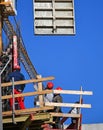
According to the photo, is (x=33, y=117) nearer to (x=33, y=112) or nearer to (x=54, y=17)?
(x=33, y=112)

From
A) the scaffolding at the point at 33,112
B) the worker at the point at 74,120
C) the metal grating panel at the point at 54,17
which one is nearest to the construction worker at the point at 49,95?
the scaffolding at the point at 33,112

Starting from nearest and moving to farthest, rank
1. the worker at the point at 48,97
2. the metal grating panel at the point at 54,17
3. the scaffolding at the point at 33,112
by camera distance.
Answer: the scaffolding at the point at 33,112, the worker at the point at 48,97, the metal grating panel at the point at 54,17

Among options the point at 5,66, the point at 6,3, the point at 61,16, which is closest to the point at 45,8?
the point at 61,16

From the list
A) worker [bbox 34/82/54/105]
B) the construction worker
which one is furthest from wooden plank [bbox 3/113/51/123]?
the construction worker

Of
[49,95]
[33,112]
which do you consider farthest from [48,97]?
[33,112]

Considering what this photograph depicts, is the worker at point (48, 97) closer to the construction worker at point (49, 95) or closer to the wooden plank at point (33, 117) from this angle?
the construction worker at point (49, 95)

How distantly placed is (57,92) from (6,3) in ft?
31.1

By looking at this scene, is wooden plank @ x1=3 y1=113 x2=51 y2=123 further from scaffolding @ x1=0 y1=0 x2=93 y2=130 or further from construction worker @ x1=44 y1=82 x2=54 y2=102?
construction worker @ x1=44 y1=82 x2=54 y2=102

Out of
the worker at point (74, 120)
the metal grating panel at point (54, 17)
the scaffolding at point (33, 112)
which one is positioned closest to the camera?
the scaffolding at point (33, 112)

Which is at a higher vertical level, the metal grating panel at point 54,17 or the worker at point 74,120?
the metal grating panel at point 54,17

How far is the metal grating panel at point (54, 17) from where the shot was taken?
4628 cm

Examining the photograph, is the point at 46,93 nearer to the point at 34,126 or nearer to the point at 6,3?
the point at 34,126

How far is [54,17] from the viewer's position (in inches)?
1882

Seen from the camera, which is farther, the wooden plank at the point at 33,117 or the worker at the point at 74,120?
the worker at the point at 74,120
